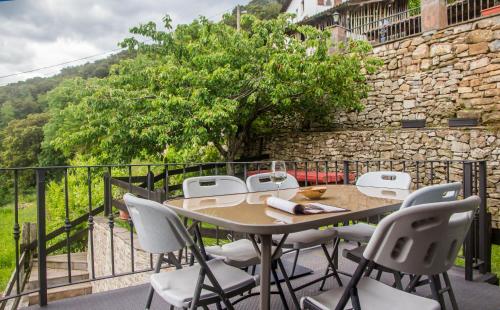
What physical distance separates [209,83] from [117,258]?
4.05 metres

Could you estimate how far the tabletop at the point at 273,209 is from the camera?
4.79ft

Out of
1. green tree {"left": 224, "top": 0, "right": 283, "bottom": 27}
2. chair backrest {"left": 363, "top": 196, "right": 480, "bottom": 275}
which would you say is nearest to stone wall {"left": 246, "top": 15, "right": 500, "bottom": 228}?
chair backrest {"left": 363, "top": 196, "right": 480, "bottom": 275}

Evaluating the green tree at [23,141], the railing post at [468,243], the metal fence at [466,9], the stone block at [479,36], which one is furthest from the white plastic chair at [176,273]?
the green tree at [23,141]

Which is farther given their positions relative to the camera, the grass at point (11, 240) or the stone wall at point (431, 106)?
the stone wall at point (431, 106)

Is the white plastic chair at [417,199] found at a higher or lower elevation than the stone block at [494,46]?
lower

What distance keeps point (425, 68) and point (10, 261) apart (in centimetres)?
1419

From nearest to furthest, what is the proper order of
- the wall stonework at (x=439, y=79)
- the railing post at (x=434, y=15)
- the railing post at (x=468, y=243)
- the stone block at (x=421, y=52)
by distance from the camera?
the railing post at (x=468, y=243) → the wall stonework at (x=439, y=79) → the railing post at (x=434, y=15) → the stone block at (x=421, y=52)

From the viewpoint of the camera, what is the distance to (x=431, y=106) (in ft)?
27.3

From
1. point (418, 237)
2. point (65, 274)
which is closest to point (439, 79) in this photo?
point (418, 237)

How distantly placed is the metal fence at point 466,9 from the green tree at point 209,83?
2090mm

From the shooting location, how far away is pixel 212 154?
34.7 feet

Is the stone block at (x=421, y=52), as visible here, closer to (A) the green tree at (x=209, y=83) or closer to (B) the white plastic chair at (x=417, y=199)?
(A) the green tree at (x=209, y=83)

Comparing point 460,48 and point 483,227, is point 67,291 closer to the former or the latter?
point 483,227

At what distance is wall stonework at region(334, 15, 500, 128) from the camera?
7.39m
